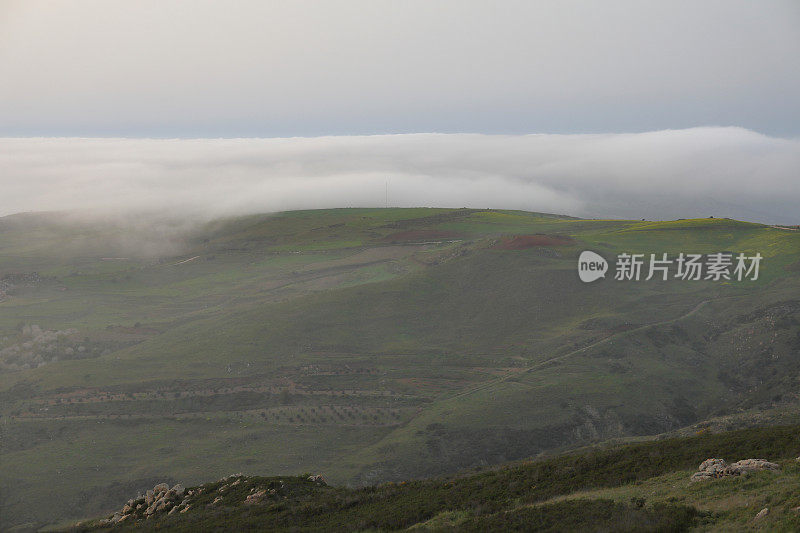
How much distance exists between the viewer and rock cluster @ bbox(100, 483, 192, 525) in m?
37.2

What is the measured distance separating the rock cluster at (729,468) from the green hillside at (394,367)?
94.7 feet

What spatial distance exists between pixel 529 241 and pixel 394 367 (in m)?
56.4

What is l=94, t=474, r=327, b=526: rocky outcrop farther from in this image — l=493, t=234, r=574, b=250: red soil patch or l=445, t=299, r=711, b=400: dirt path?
l=493, t=234, r=574, b=250: red soil patch

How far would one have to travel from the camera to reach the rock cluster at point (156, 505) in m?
37.2

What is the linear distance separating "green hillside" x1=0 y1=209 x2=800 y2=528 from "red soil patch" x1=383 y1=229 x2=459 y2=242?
2443 centimetres

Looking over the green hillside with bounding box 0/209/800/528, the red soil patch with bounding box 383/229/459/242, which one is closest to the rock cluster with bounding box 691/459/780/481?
the green hillside with bounding box 0/209/800/528

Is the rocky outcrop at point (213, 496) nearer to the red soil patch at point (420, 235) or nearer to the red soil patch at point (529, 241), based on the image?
the red soil patch at point (529, 241)

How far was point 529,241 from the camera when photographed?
13012 cm

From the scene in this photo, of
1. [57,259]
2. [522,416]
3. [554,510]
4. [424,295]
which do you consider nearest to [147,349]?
[424,295]

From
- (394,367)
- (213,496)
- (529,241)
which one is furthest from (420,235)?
(213,496)

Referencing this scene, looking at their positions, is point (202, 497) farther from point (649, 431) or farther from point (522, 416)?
point (649, 431)

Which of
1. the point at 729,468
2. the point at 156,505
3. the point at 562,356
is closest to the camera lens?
the point at 729,468

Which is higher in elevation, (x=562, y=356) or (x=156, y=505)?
(x=562, y=356)

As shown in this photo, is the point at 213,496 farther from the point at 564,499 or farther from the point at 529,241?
the point at 529,241
